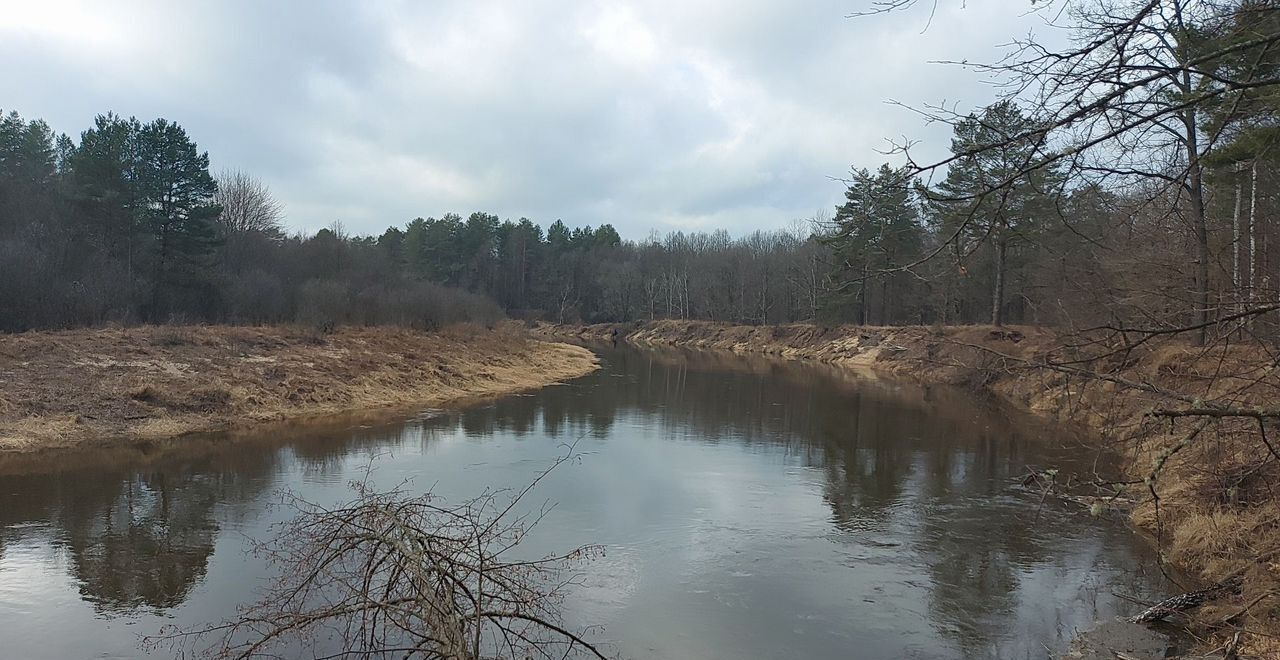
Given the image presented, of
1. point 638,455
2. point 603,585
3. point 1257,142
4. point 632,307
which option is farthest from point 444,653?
point 632,307

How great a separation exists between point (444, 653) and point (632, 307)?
81.9 meters

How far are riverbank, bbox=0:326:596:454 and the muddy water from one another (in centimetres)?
209

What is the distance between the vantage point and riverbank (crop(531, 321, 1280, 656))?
11.0 ft

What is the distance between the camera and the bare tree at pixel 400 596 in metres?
3.75

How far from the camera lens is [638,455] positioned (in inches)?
621

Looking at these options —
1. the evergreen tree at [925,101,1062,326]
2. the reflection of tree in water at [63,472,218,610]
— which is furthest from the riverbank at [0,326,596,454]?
the evergreen tree at [925,101,1062,326]

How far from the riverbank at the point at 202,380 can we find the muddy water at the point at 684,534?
6.86 feet

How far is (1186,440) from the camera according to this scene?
2.69 m

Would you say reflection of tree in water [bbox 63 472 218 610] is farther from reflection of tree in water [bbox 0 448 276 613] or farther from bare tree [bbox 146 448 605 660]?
bare tree [bbox 146 448 605 660]

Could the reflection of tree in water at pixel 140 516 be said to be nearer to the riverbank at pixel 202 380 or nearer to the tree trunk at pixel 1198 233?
the riverbank at pixel 202 380

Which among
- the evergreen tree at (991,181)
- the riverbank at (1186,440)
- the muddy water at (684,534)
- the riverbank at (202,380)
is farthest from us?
the riverbank at (202,380)

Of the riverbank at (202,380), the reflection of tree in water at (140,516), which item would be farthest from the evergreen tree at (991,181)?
the riverbank at (202,380)

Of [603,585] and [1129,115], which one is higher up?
[1129,115]

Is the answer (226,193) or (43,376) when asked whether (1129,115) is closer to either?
(43,376)
